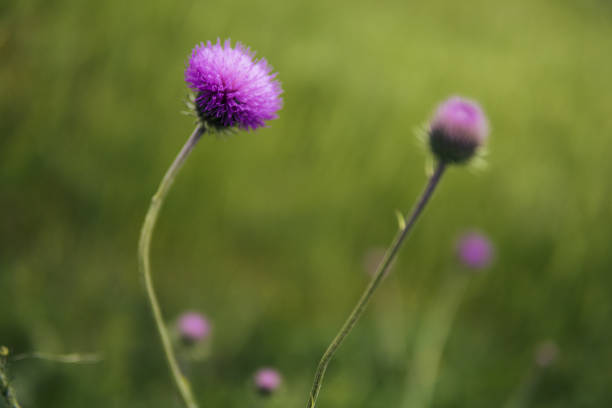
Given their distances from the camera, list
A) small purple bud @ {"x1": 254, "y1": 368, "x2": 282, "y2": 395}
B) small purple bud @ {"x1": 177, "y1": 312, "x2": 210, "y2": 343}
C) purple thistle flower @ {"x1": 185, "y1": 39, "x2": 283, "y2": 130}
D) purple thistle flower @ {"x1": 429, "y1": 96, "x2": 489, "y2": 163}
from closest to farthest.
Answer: purple thistle flower @ {"x1": 185, "y1": 39, "x2": 283, "y2": 130} < purple thistle flower @ {"x1": 429, "y1": 96, "x2": 489, "y2": 163} < small purple bud @ {"x1": 254, "y1": 368, "x2": 282, "y2": 395} < small purple bud @ {"x1": 177, "y1": 312, "x2": 210, "y2": 343}

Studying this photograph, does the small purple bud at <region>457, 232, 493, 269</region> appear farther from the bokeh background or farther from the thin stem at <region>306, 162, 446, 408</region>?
the thin stem at <region>306, 162, 446, 408</region>

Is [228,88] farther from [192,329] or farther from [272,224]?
[272,224]

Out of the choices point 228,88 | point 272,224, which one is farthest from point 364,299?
point 272,224

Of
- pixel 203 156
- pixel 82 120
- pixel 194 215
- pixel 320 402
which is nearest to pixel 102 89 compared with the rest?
pixel 82 120

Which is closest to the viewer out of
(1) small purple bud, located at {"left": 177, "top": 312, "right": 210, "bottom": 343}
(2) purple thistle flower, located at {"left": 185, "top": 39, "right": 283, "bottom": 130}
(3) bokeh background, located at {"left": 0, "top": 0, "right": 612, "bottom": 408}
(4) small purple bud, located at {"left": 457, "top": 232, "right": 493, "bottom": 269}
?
(2) purple thistle flower, located at {"left": 185, "top": 39, "right": 283, "bottom": 130}

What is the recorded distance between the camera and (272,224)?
252cm

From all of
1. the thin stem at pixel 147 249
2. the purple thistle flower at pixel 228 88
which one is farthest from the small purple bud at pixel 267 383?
the purple thistle flower at pixel 228 88

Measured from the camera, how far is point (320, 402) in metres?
1.79

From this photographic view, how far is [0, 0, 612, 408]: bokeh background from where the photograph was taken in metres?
1.83

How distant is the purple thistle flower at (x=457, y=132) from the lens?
4.19 feet

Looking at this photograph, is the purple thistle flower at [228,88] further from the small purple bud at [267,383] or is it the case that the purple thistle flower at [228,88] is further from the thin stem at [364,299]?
the small purple bud at [267,383]

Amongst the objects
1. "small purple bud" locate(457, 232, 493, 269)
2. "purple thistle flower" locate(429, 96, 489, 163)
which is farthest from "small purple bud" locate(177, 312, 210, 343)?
"small purple bud" locate(457, 232, 493, 269)

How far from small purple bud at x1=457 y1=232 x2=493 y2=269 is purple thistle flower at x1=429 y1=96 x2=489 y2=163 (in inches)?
39.0

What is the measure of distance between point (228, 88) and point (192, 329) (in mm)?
883
